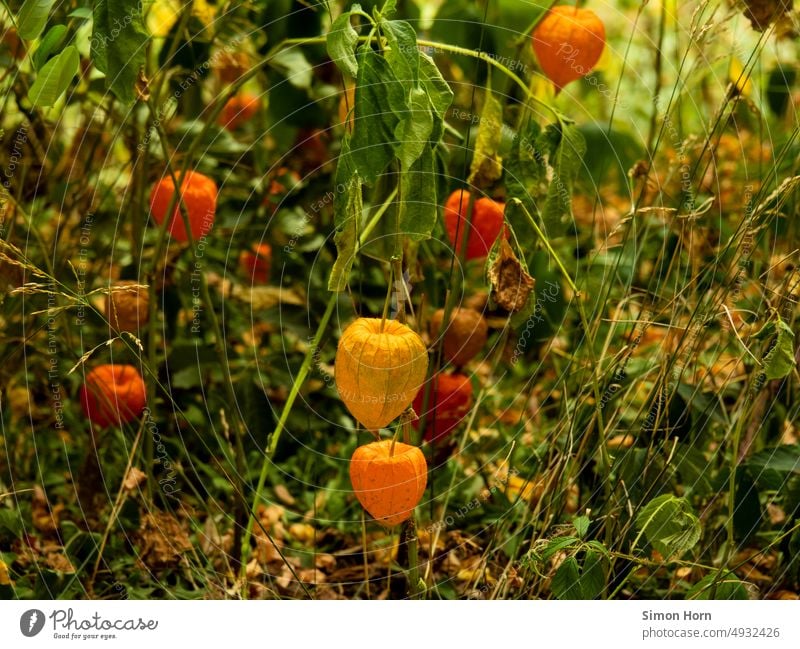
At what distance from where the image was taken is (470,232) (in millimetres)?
1181

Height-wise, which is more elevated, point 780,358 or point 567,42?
point 567,42

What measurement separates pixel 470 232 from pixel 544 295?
219 millimetres

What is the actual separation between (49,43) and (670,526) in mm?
755

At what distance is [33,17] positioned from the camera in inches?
37.3

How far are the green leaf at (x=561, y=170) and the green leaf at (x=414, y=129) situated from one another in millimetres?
179

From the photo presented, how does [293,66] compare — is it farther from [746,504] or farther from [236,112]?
[746,504]

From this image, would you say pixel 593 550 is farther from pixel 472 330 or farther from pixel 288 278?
pixel 288 278

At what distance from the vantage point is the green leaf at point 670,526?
94 cm

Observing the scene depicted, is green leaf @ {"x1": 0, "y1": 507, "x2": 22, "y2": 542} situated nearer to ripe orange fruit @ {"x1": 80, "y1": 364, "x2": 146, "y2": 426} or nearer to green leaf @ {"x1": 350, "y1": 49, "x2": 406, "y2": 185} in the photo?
ripe orange fruit @ {"x1": 80, "y1": 364, "x2": 146, "y2": 426}

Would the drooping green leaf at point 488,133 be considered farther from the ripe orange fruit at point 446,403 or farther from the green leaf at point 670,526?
the green leaf at point 670,526

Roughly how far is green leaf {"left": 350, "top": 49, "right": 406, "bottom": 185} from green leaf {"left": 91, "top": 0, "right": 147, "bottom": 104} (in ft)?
0.72

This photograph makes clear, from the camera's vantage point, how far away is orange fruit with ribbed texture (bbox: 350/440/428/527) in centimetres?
93
